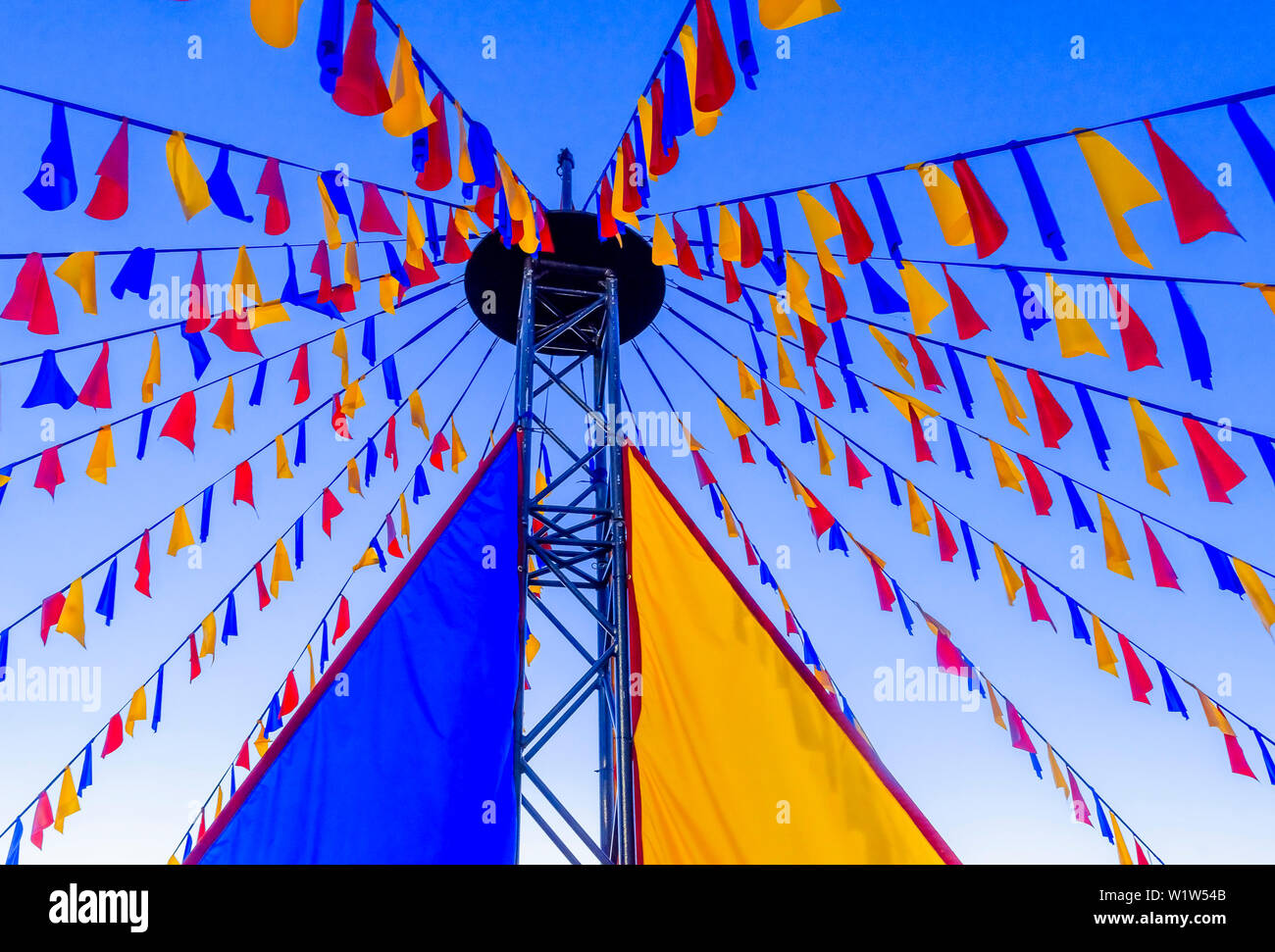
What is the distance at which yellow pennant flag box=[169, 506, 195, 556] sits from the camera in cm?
582

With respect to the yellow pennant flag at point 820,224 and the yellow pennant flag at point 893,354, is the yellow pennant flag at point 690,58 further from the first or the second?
the yellow pennant flag at point 893,354

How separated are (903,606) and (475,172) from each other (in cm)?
440

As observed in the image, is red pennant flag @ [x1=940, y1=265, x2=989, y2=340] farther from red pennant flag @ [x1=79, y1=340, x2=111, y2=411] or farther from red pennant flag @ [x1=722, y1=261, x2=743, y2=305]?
red pennant flag @ [x1=79, y1=340, x2=111, y2=411]

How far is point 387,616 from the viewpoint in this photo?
183 inches

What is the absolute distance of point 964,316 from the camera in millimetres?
4371

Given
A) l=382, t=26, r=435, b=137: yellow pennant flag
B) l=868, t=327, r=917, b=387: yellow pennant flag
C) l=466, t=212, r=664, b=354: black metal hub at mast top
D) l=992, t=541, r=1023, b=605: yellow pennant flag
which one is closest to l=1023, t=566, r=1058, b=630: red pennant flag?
l=992, t=541, r=1023, b=605: yellow pennant flag

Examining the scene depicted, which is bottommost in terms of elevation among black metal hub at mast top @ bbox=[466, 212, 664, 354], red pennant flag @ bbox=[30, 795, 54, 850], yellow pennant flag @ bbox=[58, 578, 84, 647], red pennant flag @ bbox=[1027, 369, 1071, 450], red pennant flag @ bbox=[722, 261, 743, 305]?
red pennant flag @ bbox=[30, 795, 54, 850]

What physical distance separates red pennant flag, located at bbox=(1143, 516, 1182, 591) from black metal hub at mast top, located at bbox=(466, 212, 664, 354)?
356cm

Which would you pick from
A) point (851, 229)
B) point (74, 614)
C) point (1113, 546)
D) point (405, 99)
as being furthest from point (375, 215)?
point (1113, 546)

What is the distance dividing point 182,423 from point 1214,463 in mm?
5985

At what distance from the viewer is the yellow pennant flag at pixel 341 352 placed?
5.58 metres

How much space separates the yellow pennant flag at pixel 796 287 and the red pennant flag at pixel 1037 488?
1.90m

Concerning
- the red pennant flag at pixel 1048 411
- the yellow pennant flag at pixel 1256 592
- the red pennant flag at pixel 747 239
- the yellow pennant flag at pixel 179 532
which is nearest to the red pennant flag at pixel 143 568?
the yellow pennant flag at pixel 179 532

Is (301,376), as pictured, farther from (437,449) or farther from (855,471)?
(855,471)
